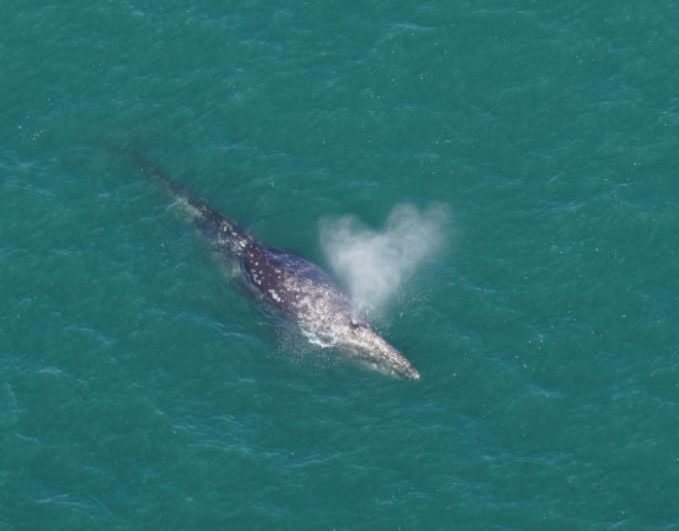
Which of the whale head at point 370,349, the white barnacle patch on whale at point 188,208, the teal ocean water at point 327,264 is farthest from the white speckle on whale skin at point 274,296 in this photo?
the white barnacle patch on whale at point 188,208

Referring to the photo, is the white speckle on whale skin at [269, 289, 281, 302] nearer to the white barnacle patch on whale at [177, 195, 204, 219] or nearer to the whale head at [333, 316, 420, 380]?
the whale head at [333, 316, 420, 380]

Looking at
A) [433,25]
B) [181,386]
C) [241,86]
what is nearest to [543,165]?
[433,25]

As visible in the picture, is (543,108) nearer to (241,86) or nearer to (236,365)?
(241,86)

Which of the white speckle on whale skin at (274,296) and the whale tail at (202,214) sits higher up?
the whale tail at (202,214)

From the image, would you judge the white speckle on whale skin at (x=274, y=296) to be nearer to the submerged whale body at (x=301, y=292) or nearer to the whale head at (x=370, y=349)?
the submerged whale body at (x=301, y=292)

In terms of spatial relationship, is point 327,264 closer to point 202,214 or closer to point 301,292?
point 301,292

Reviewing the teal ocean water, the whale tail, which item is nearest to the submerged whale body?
the whale tail
